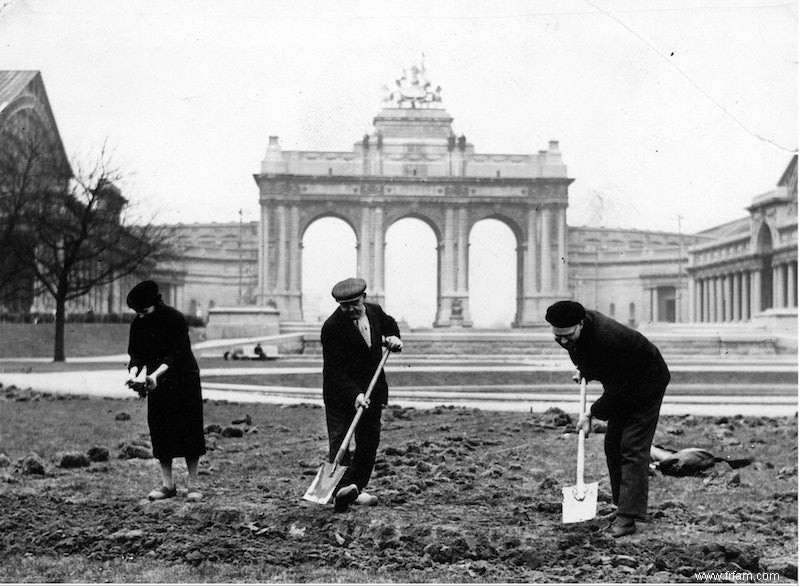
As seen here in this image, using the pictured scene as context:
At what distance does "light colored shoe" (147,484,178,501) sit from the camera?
7367mm

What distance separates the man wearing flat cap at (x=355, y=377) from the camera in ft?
22.5

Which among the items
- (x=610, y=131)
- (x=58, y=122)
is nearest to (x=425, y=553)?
(x=58, y=122)

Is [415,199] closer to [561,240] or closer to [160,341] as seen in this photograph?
[561,240]

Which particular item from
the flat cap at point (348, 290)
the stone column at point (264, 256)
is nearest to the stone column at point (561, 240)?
the stone column at point (264, 256)

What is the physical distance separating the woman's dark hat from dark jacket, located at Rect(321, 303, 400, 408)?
136 cm

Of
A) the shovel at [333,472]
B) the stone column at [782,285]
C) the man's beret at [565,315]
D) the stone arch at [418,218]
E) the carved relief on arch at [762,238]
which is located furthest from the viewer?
the stone arch at [418,218]

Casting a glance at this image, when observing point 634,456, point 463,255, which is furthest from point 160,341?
point 463,255

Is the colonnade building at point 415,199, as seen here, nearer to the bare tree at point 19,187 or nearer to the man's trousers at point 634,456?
→ the bare tree at point 19,187

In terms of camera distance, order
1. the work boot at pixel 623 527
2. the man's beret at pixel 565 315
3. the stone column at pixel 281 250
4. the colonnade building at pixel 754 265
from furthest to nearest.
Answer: the stone column at pixel 281 250 < the colonnade building at pixel 754 265 < the work boot at pixel 623 527 < the man's beret at pixel 565 315

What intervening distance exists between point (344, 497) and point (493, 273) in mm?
66308

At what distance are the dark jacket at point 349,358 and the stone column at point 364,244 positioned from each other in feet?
191

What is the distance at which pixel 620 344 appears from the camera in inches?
247

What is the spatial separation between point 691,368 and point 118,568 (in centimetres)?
2203

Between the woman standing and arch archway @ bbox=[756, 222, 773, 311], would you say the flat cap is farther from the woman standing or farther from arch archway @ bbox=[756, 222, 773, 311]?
arch archway @ bbox=[756, 222, 773, 311]
